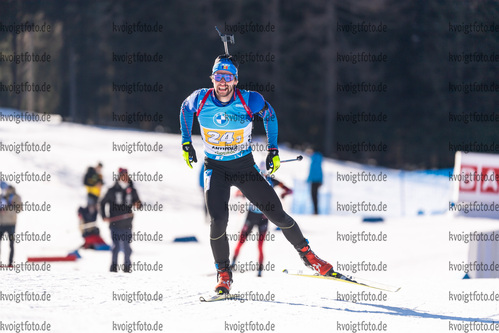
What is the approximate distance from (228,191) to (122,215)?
188 inches

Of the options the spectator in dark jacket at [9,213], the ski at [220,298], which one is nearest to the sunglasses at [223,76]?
the ski at [220,298]

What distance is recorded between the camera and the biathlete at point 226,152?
6984 millimetres

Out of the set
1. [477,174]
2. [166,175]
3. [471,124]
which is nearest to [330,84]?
[471,124]

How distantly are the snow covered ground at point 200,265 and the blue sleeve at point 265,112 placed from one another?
1651 millimetres

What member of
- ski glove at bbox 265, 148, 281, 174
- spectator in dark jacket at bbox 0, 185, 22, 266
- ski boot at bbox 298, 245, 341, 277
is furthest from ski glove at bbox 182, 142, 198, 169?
spectator in dark jacket at bbox 0, 185, 22, 266

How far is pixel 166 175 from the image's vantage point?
2475 cm

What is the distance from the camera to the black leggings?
7.02 meters

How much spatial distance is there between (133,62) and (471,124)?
16.9 meters

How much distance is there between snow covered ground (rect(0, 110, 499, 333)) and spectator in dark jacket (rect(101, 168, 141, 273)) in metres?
0.45

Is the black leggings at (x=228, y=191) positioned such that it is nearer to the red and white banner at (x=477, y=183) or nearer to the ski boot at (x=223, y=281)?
the ski boot at (x=223, y=281)

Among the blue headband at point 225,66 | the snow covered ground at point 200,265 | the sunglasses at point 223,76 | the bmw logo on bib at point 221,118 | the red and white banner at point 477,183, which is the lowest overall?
the snow covered ground at point 200,265

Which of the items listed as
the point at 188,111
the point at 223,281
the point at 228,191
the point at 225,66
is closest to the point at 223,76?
the point at 225,66

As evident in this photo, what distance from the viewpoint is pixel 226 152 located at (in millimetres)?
7098

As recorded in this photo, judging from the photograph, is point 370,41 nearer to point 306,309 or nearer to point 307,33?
point 307,33
